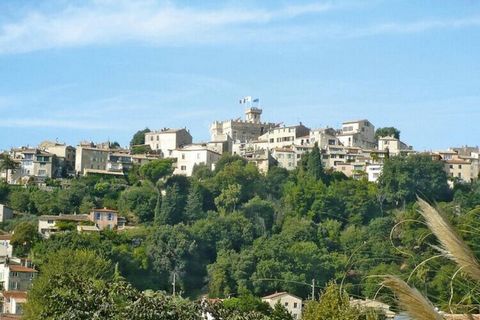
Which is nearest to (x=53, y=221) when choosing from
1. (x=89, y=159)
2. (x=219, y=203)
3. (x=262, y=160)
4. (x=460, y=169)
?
(x=219, y=203)

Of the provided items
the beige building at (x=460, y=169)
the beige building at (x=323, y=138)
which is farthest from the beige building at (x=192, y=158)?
the beige building at (x=460, y=169)

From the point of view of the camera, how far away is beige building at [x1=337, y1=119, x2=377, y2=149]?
326 feet

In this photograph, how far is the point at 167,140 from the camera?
10075cm

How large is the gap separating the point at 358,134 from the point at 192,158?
16893 millimetres

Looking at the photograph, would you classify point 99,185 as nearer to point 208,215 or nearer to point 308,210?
point 208,215

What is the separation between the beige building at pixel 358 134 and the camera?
9938cm

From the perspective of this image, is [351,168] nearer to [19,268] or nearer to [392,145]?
[392,145]

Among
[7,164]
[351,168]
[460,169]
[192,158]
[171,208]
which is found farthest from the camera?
[192,158]

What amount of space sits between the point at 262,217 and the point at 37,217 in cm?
1567

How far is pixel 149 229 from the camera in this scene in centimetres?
7369

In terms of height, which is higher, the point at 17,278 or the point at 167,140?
the point at 167,140

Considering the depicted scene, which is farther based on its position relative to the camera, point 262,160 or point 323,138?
point 323,138

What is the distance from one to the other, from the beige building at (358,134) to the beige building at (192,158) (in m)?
13.2

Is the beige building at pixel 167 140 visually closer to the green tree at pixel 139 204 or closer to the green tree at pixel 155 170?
the green tree at pixel 155 170
